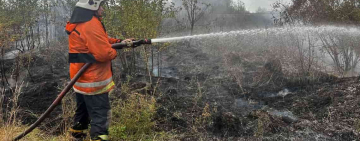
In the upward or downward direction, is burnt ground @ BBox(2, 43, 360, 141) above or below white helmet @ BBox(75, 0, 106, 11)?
below

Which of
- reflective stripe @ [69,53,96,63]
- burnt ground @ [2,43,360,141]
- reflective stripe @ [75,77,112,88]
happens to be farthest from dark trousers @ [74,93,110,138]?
burnt ground @ [2,43,360,141]

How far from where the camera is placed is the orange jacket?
2.89 metres

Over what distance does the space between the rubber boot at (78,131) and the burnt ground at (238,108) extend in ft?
0.82

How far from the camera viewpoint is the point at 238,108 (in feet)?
18.3

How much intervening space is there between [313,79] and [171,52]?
250 inches

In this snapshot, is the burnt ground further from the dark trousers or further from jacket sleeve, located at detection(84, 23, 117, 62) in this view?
jacket sleeve, located at detection(84, 23, 117, 62)

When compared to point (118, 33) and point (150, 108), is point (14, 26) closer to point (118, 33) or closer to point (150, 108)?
point (118, 33)

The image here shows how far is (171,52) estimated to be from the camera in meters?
11.9

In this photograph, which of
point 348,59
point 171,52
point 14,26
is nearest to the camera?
point 348,59

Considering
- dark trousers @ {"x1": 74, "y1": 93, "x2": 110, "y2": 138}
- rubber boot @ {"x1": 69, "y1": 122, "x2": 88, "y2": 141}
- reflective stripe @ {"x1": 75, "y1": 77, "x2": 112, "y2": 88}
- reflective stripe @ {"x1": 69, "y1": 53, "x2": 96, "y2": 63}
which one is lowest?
rubber boot @ {"x1": 69, "y1": 122, "x2": 88, "y2": 141}

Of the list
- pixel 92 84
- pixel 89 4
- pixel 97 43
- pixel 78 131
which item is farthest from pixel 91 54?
pixel 78 131

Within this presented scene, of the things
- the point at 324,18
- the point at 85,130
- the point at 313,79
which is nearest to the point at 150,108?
the point at 85,130

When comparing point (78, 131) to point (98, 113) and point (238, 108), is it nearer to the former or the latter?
point (98, 113)

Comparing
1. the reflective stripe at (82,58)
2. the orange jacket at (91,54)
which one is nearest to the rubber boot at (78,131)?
the orange jacket at (91,54)
